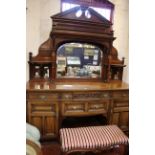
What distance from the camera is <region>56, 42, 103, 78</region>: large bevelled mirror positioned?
8.41ft

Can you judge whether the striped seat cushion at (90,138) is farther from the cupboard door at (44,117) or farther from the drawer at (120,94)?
the drawer at (120,94)

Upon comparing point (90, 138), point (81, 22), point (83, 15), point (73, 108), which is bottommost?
point (90, 138)

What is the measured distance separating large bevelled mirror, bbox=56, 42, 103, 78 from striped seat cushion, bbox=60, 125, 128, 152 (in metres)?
1.02

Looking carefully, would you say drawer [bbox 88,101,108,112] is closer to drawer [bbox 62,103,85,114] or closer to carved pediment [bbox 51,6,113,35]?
drawer [bbox 62,103,85,114]

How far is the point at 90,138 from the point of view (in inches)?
65.4

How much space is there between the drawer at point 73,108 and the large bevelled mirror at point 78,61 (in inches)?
21.7

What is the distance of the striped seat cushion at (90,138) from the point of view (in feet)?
5.16

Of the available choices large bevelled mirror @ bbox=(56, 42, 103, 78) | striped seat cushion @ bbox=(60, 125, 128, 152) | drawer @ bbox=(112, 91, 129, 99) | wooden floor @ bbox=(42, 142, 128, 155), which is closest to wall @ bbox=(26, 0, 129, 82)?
large bevelled mirror @ bbox=(56, 42, 103, 78)

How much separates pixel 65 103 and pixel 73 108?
128mm

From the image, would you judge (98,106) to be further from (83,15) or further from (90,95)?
(83,15)

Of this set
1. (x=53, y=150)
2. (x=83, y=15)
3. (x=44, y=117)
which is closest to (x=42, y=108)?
(x=44, y=117)

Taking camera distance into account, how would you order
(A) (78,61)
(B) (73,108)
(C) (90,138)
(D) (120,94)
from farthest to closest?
(A) (78,61) → (D) (120,94) → (B) (73,108) → (C) (90,138)
